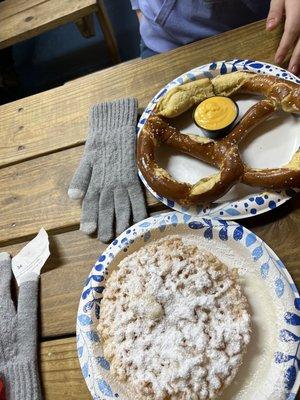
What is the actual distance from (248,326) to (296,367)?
86 millimetres

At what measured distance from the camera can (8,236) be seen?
950 mm

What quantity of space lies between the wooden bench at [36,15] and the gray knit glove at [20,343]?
1.17 metres

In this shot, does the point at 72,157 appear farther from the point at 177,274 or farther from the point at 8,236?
the point at 177,274

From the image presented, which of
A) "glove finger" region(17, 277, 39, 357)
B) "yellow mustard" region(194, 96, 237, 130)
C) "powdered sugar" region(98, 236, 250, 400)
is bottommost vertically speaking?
"glove finger" region(17, 277, 39, 357)

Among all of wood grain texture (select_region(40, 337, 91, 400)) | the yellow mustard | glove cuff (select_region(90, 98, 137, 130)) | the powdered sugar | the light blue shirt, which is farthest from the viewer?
the light blue shirt

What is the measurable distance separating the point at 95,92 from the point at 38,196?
319 mm

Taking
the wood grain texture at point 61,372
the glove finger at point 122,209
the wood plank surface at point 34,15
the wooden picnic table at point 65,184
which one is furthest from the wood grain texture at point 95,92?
the wood plank surface at point 34,15

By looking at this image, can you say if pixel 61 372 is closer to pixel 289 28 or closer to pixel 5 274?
pixel 5 274

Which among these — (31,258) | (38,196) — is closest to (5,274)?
(31,258)

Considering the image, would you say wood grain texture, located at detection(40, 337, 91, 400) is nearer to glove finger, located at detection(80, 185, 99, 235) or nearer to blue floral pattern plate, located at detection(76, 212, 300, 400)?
blue floral pattern plate, located at detection(76, 212, 300, 400)

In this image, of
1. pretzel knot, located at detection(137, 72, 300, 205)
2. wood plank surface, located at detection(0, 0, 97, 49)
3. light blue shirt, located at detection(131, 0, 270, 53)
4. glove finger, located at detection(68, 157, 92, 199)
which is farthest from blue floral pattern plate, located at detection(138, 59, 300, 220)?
wood plank surface, located at detection(0, 0, 97, 49)

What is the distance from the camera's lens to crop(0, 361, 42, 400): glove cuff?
735 mm

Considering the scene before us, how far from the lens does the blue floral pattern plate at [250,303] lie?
2.02ft

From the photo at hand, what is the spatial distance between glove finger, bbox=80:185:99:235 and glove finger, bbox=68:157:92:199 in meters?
0.01
